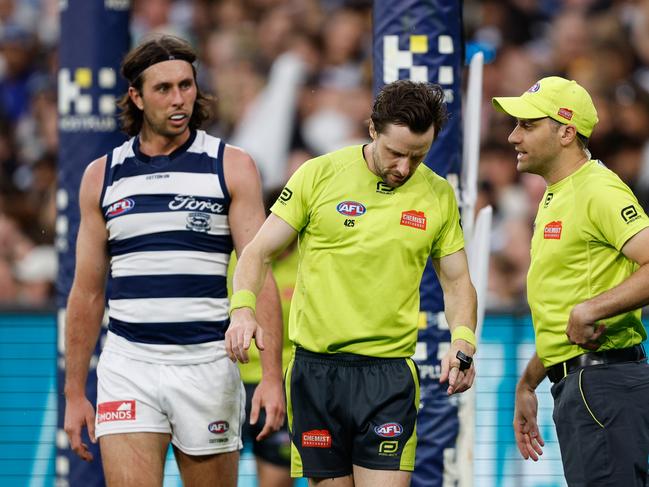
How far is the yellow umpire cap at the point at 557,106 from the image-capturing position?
5844 millimetres

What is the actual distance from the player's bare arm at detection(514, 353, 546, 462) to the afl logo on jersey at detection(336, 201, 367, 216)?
1214 millimetres

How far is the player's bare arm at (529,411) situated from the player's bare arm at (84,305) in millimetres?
2058

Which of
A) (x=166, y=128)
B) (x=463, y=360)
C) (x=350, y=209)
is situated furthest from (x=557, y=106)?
(x=166, y=128)

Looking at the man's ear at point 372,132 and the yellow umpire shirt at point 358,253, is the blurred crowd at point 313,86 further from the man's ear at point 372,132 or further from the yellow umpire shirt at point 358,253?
the man's ear at point 372,132

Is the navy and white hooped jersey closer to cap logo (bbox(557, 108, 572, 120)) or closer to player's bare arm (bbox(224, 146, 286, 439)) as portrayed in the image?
player's bare arm (bbox(224, 146, 286, 439))

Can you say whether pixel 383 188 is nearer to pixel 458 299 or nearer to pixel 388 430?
pixel 458 299

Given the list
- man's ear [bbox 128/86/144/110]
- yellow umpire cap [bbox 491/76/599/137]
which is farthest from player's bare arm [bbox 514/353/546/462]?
man's ear [bbox 128/86/144/110]

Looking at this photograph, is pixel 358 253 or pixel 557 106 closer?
pixel 358 253

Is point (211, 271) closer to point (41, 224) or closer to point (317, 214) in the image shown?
point (317, 214)

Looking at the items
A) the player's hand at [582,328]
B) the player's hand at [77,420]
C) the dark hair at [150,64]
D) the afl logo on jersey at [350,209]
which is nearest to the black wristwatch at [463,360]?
the player's hand at [582,328]

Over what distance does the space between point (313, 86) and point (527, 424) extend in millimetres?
6996

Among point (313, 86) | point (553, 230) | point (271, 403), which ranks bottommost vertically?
point (271, 403)

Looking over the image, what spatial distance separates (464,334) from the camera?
5379 mm

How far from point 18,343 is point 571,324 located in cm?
456
